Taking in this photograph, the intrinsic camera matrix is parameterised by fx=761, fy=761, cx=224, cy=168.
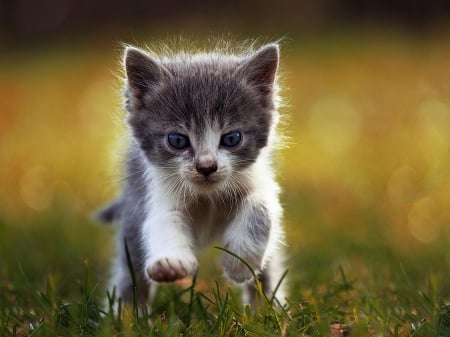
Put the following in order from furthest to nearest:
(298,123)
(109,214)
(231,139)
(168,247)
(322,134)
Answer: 1. (298,123)
2. (322,134)
3. (109,214)
4. (231,139)
5. (168,247)

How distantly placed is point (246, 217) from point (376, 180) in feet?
12.2

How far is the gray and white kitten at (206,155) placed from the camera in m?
3.53

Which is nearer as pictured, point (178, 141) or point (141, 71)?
point (178, 141)

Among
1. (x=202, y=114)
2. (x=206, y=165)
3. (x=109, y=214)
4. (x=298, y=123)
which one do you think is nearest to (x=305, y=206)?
(x=109, y=214)

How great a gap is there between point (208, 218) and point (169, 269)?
63 cm

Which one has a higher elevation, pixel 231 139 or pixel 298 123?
pixel 231 139

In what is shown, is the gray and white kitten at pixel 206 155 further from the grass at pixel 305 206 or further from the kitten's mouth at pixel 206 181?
the grass at pixel 305 206

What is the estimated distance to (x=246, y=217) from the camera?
11.9ft

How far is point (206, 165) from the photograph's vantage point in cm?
343

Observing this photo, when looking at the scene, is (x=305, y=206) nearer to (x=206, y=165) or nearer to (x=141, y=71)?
(x=141, y=71)

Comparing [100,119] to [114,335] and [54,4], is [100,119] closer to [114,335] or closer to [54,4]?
[114,335]

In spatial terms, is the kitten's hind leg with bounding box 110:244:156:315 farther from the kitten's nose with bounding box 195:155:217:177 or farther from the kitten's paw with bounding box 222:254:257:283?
the kitten's nose with bounding box 195:155:217:177

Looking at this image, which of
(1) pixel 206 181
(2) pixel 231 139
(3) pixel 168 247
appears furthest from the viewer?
(2) pixel 231 139

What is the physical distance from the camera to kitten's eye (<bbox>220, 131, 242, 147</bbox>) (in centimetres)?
362
